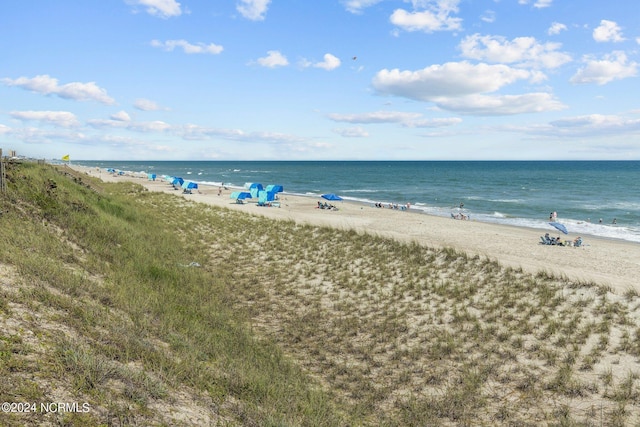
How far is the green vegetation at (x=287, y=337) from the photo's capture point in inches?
208

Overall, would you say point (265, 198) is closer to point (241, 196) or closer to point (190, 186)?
point (241, 196)

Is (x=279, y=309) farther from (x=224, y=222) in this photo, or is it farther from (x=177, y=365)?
(x=224, y=222)

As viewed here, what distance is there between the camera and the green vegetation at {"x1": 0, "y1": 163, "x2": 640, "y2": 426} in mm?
5281

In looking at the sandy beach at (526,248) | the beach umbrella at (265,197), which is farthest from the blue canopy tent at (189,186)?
the sandy beach at (526,248)

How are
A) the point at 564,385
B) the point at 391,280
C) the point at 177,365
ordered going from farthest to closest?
the point at 391,280
the point at 564,385
the point at 177,365

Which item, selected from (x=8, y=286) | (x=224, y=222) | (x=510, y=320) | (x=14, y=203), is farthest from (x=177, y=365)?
(x=224, y=222)

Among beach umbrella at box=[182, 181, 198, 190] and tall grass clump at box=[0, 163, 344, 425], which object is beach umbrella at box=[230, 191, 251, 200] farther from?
tall grass clump at box=[0, 163, 344, 425]

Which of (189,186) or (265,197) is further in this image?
(189,186)

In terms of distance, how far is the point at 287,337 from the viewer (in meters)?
9.74

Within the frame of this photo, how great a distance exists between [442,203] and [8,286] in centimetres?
5188

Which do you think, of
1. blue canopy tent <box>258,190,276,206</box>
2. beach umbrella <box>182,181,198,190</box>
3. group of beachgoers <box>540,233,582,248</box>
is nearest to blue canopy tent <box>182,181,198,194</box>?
beach umbrella <box>182,181,198,190</box>

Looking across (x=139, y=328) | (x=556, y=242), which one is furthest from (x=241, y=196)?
(x=139, y=328)

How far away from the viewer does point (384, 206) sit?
4766cm

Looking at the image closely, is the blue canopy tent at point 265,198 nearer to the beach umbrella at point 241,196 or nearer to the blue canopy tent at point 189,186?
the beach umbrella at point 241,196
